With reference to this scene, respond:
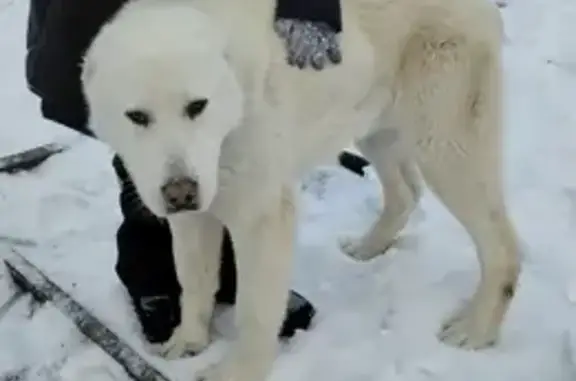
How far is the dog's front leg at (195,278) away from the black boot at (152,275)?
0.21 ft

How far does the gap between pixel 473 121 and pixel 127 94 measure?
0.95 metres

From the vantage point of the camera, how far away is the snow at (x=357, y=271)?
2.67 metres

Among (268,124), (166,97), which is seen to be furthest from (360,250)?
(166,97)

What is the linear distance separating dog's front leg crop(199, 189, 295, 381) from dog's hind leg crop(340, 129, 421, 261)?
2.04ft

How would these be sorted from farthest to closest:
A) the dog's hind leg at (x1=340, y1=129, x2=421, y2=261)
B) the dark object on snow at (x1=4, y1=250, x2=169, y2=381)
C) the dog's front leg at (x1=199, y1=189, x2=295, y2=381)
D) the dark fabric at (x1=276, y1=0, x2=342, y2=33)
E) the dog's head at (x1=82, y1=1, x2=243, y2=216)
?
the dog's hind leg at (x1=340, y1=129, x2=421, y2=261) < the dark object on snow at (x1=4, y1=250, x2=169, y2=381) < the dog's front leg at (x1=199, y1=189, x2=295, y2=381) < the dark fabric at (x1=276, y1=0, x2=342, y2=33) < the dog's head at (x1=82, y1=1, x2=243, y2=216)

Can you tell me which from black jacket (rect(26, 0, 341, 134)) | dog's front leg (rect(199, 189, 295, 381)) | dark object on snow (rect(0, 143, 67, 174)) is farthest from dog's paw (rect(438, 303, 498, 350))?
dark object on snow (rect(0, 143, 67, 174))

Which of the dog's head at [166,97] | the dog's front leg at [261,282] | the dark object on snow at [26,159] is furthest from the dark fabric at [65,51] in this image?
the dark object on snow at [26,159]

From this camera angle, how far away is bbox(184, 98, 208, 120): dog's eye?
199 cm

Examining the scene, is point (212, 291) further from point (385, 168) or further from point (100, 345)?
point (385, 168)

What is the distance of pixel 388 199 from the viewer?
3.08 metres

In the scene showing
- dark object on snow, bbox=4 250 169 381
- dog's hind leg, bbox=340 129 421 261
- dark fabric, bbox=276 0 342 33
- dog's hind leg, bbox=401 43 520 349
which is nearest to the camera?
dark fabric, bbox=276 0 342 33

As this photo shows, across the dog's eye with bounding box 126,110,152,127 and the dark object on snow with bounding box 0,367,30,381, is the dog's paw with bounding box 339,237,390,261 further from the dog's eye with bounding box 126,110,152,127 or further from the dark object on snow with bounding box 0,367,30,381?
the dog's eye with bounding box 126,110,152,127

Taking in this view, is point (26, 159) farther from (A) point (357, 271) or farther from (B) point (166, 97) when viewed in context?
(B) point (166, 97)

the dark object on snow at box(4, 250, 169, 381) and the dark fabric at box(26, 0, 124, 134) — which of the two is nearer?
the dark fabric at box(26, 0, 124, 134)
